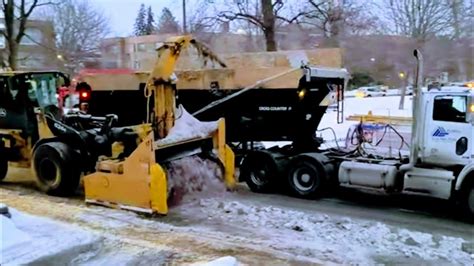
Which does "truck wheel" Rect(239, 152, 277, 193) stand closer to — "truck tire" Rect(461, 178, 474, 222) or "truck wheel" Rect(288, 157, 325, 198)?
"truck wheel" Rect(288, 157, 325, 198)

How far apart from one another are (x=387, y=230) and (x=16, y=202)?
236 inches

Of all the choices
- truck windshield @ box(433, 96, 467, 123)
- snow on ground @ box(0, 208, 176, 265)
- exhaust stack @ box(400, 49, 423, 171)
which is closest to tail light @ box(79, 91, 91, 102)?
snow on ground @ box(0, 208, 176, 265)

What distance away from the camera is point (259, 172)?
36.2 ft

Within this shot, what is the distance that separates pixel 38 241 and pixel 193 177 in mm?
4109

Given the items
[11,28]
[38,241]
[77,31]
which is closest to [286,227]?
[38,241]

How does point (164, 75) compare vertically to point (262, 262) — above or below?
above

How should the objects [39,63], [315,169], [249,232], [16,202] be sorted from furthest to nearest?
[39,63] → [315,169] → [16,202] → [249,232]

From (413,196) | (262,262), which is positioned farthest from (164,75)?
(413,196)

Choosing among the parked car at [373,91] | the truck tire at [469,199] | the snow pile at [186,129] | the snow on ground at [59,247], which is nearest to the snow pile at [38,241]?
the snow on ground at [59,247]

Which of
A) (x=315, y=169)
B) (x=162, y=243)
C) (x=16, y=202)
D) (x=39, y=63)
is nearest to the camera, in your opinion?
(x=162, y=243)

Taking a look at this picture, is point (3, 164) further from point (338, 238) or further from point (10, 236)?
point (338, 238)

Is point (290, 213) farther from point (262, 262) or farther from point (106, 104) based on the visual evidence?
point (106, 104)

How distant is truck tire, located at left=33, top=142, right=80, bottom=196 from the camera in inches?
394

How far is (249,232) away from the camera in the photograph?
7992 millimetres
